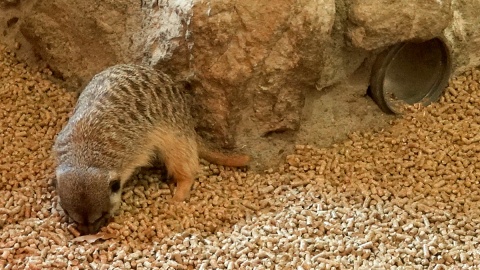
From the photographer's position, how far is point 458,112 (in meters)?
3.02

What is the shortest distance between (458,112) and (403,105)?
0.82 feet

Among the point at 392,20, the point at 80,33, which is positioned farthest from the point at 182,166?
the point at 392,20

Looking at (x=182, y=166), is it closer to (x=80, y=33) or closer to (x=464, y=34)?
(x=80, y=33)

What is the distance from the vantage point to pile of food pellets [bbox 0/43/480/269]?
7.38 feet

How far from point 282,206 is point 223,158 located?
34 cm

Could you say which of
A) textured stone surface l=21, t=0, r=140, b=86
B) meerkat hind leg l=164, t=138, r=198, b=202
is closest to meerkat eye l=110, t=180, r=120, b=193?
meerkat hind leg l=164, t=138, r=198, b=202

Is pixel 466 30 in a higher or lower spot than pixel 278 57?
higher

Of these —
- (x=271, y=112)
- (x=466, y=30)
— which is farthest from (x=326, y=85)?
(x=466, y=30)

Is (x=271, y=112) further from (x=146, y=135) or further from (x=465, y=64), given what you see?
(x=465, y=64)

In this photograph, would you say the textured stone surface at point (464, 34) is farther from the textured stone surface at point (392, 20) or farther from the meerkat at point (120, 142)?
the meerkat at point (120, 142)

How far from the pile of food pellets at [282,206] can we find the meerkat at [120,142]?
80mm

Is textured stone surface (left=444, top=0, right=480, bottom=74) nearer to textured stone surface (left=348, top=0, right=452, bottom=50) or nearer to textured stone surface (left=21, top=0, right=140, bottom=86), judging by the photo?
textured stone surface (left=348, top=0, right=452, bottom=50)

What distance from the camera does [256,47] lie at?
250 centimetres

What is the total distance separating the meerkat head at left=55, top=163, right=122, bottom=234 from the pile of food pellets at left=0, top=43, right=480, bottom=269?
57 mm
